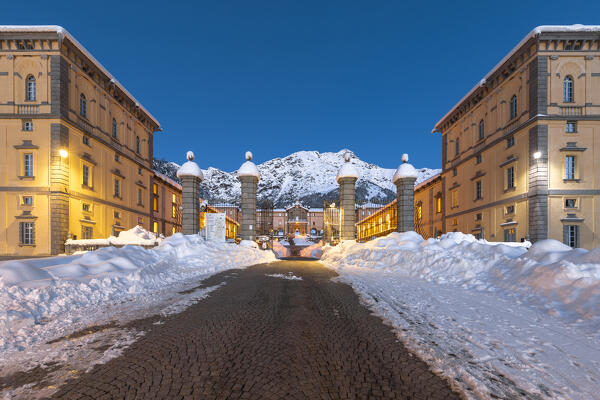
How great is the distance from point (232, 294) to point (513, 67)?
91.0ft

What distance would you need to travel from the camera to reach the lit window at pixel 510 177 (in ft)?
72.8

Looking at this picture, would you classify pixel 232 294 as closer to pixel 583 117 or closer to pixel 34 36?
pixel 34 36

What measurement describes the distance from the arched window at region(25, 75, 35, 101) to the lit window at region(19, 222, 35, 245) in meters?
9.08

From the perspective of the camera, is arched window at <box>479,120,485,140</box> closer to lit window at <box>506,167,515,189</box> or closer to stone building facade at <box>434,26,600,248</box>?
stone building facade at <box>434,26,600,248</box>

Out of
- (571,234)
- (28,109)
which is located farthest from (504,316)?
(28,109)

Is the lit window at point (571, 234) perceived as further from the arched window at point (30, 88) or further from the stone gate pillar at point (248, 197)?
the arched window at point (30, 88)

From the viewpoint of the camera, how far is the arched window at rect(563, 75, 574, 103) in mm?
20281

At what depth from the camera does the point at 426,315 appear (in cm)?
477

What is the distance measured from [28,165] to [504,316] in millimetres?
27852

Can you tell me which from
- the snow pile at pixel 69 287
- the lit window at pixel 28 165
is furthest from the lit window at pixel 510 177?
the lit window at pixel 28 165

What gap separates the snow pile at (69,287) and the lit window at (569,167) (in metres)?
24.9

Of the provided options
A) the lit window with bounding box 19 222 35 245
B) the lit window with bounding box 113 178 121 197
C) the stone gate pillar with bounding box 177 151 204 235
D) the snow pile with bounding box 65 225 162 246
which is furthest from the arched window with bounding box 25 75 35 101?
the stone gate pillar with bounding box 177 151 204 235

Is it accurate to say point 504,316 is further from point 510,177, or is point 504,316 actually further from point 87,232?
point 87,232

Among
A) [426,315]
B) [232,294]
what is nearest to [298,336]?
[426,315]
